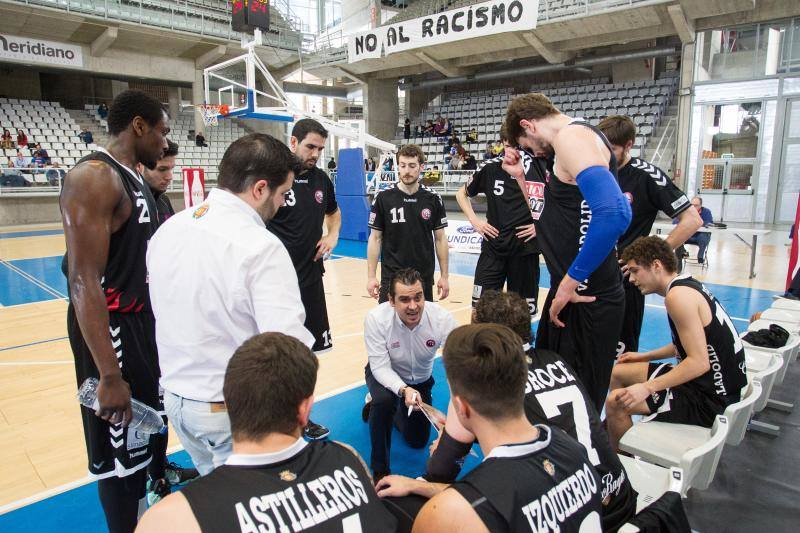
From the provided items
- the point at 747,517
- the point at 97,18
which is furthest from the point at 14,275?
the point at 97,18

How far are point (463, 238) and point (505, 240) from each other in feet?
25.0

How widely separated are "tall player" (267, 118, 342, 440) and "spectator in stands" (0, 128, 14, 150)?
1914 centimetres

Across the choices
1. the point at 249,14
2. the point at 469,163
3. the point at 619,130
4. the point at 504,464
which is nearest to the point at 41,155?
the point at 249,14

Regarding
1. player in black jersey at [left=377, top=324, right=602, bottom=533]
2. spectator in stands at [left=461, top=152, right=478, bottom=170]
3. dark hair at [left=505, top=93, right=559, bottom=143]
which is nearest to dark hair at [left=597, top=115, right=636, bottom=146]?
dark hair at [left=505, top=93, right=559, bottom=143]

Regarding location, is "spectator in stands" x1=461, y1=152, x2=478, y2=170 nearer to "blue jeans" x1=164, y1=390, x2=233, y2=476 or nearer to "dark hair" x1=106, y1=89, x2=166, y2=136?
"dark hair" x1=106, y1=89, x2=166, y2=136

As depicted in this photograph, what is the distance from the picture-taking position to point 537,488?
1269mm

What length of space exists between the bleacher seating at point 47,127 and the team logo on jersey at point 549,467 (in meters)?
21.7

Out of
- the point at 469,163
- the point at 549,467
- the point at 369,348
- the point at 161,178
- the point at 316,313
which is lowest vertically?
the point at 369,348

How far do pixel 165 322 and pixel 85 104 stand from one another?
27.2 meters

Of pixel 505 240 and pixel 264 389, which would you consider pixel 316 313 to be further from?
pixel 264 389

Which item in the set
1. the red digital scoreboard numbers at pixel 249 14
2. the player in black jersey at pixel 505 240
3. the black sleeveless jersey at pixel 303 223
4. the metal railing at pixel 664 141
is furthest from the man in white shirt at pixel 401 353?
the metal railing at pixel 664 141

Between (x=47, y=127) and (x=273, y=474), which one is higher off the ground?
(x=47, y=127)

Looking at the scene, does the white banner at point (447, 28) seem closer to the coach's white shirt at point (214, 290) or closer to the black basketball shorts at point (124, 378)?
the black basketball shorts at point (124, 378)

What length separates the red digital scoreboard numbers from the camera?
13359 millimetres
